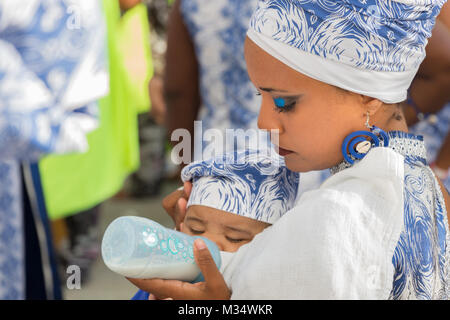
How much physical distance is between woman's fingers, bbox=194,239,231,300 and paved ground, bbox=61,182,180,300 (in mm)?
522

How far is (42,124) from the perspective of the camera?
71.1 inches

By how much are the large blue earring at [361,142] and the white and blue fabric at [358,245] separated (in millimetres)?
30

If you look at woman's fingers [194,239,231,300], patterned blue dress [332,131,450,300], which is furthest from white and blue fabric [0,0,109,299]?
→ patterned blue dress [332,131,450,300]

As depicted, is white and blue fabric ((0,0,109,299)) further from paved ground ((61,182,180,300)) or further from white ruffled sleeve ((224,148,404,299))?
white ruffled sleeve ((224,148,404,299))

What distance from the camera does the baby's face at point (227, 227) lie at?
1.42 m

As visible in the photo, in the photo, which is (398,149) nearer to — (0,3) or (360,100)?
(360,100)

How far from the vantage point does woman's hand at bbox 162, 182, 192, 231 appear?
1.50 metres

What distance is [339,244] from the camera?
97cm

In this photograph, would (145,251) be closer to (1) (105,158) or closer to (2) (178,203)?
(2) (178,203)

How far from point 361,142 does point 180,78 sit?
1.46 meters

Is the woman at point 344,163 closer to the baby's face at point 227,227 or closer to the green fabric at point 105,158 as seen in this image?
the baby's face at point 227,227
